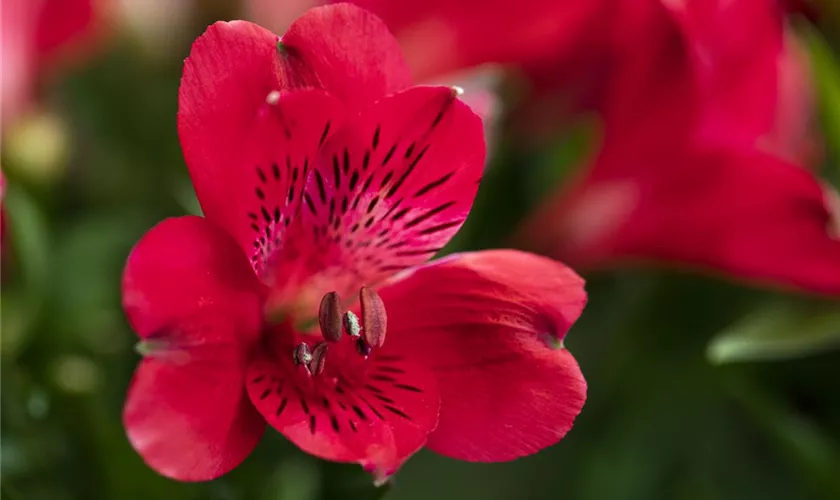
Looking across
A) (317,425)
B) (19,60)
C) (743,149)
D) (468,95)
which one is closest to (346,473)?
(317,425)

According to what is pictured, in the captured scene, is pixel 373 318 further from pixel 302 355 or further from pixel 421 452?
pixel 421 452

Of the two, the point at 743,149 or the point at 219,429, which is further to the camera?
the point at 743,149

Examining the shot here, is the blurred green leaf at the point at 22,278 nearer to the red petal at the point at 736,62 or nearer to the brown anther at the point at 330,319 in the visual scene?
the brown anther at the point at 330,319

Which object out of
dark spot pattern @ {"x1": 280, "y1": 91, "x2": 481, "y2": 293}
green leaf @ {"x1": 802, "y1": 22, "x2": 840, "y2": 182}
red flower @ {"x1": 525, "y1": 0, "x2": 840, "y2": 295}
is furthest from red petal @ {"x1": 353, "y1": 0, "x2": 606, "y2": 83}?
dark spot pattern @ {"x1": 280, "y1": 91, "x2": 481, "y2": 293}

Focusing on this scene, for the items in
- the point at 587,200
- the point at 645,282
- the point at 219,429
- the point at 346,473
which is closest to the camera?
the point at 219,429

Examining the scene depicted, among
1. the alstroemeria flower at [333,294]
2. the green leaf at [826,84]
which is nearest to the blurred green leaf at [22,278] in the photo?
the alstroemeria flower at [333,294]

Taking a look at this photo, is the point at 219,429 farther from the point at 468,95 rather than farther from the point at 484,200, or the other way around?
the point at 484,200

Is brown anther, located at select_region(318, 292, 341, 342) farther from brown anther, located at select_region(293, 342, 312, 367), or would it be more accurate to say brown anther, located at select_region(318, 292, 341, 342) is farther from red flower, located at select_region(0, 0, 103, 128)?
red flower, located at select_region(0, 0, 103, 128)
